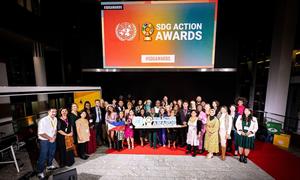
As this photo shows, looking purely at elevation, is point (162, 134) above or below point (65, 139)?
below

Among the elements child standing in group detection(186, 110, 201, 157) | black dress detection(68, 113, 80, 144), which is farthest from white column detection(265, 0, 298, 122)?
black dress detection(68, 113, 80, 144)

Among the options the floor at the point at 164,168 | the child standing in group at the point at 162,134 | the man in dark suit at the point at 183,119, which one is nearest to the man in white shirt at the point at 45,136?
Result: the floor at the point at 164,168

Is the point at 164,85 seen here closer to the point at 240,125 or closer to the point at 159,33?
the point at 159,33

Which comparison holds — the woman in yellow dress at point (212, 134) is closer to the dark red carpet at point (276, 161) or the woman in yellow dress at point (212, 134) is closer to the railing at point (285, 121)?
the dark red carpet at point (276, 161)

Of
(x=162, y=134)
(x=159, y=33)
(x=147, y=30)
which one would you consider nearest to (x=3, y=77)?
(x=147, y=30)

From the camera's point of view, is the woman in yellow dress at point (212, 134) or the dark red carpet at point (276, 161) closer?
the dark red carpet at point (276, 161)

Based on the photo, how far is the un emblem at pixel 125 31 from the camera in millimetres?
4902

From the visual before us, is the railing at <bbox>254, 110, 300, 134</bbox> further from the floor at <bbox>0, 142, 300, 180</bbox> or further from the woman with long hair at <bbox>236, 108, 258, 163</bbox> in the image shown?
the woman with long hair at <bbox>236, 108, 258, 163</bbox>

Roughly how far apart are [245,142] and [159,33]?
453 cm

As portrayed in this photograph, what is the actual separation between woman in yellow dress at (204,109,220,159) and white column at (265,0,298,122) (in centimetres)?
481

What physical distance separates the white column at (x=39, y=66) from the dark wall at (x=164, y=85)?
1.99m

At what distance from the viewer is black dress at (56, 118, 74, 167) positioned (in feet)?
10.0

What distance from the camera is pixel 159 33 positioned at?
4.85 metres

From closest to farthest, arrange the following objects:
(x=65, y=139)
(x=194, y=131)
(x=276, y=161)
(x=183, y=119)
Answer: (x=65, y=139) < (x=276, y=161) < (x=194, y=131) < (x=183, y=119)
